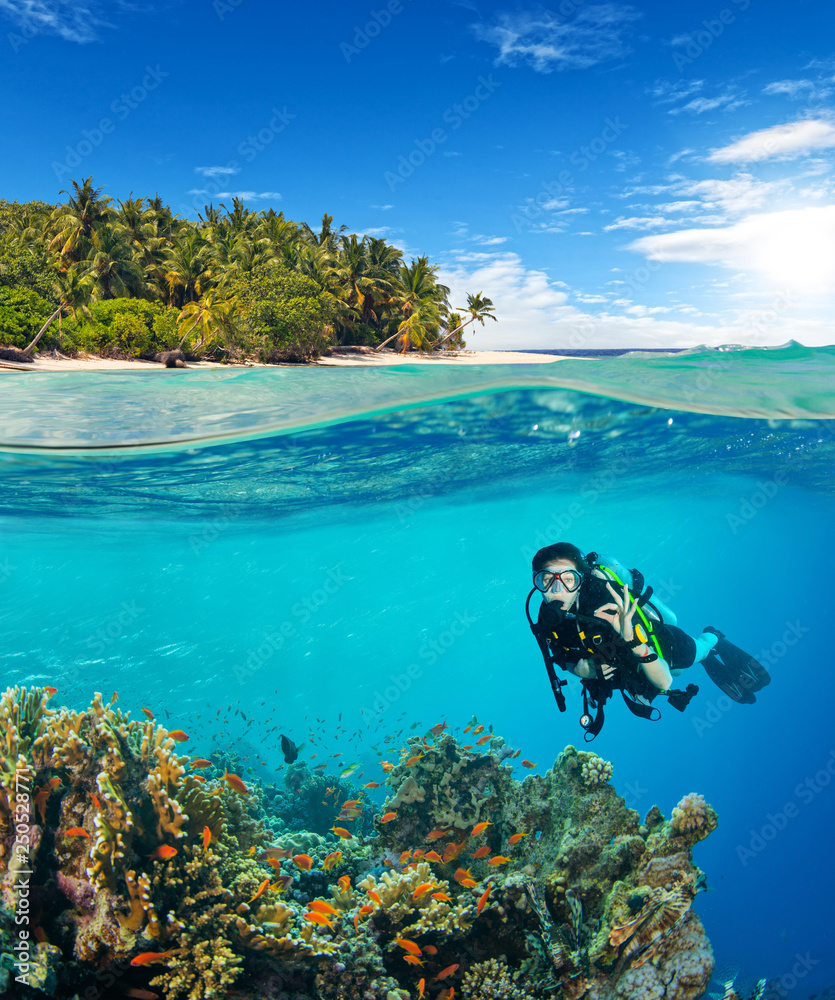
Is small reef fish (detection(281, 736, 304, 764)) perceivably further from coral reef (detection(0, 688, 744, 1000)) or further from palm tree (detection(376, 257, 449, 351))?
palm tree (detection(376, 257, 449, 351))

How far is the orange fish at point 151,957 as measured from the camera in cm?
479

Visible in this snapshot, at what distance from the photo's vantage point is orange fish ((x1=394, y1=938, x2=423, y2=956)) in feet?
18.2

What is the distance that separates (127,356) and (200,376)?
82.7ft

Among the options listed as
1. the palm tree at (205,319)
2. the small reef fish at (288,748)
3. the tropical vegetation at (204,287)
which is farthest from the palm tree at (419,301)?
the small reef fish at (288,748)

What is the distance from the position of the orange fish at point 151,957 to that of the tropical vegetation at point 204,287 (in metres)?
24.3

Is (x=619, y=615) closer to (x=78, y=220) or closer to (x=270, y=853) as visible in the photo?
(x=270, y=853)

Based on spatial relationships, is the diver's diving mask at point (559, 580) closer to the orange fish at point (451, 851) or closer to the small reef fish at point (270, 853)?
the orange fish at point (451, 851)

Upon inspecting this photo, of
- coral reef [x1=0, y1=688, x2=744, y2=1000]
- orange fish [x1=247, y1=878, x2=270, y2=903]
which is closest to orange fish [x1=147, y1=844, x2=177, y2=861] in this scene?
coral reef [x1=0, y1=688, x2=744, y2=1000]

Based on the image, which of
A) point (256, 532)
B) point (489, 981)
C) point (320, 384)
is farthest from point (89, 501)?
point (489, 981)

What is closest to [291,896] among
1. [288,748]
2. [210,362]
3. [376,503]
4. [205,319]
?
[288,748]

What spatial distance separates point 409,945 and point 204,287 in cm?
5163

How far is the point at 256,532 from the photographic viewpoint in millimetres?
26578

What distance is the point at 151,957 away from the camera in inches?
191

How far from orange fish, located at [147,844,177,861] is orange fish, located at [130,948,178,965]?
0.68 metres
